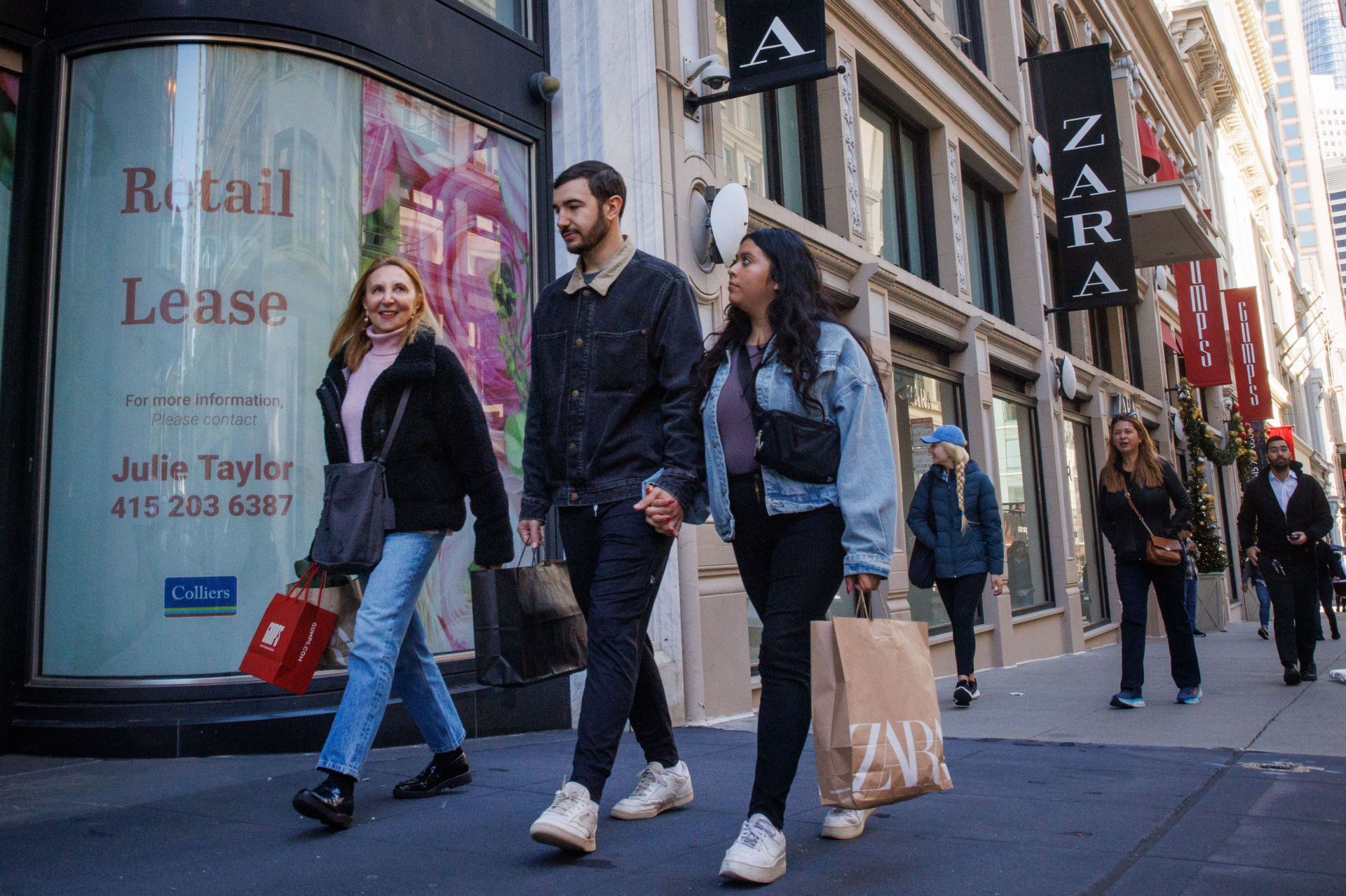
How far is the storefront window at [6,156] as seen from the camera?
17.1ft

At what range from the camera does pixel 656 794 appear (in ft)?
11.9

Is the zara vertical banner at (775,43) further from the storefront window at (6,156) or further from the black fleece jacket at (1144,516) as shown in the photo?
the storefront window at (6,156)

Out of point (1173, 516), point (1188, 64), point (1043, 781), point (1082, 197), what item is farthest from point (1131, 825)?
point (1188, 64)

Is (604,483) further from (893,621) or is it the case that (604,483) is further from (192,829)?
(192,829)

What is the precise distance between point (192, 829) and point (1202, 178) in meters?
32.7

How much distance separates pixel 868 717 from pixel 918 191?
35.0 feet

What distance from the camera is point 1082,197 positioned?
51.0 feet

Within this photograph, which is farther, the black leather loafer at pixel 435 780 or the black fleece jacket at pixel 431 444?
the black leather loafer at pixel 435 780

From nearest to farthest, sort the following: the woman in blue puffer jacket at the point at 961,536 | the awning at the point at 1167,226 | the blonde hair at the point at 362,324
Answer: the blonde hair at the point at 362,324 → the woman in blue puffer jacket at the point at 961,536 → the awning at the point at 1167,226

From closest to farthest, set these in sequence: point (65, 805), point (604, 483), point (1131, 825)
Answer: point (604, 483), point (1131, 825), point (65, 805)

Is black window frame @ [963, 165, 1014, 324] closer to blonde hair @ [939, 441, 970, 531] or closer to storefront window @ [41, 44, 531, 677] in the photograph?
blonde hair @ [939, 441, 970, 531]

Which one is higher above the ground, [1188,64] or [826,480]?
[1188,64]

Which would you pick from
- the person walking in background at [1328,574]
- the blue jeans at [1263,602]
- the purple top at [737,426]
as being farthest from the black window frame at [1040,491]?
the purple top at [737,426]

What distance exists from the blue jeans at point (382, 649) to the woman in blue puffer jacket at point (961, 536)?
4711 millimetres
